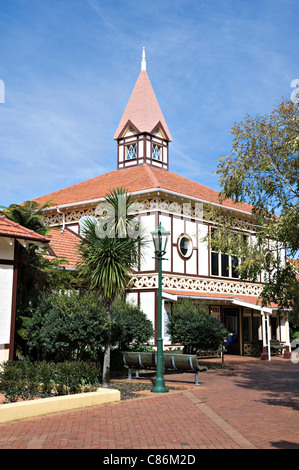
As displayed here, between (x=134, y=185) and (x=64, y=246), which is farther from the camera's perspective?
(x=134, y=185)

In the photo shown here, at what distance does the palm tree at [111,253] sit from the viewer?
40.3ft

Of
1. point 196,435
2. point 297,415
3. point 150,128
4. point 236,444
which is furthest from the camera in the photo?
point 150,128

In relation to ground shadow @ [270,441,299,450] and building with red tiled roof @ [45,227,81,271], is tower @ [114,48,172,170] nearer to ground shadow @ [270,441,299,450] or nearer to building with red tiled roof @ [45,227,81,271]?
building with red tiled roof @ [45,227,81,271]

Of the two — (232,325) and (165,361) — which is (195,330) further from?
(232,325)

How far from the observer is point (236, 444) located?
7.03 metres

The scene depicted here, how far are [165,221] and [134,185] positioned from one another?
103 inches

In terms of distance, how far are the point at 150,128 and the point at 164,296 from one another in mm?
11479

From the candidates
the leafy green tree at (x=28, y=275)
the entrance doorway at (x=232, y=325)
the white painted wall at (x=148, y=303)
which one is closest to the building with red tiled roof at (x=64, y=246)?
the leafy green tree at (x=28, y=275)

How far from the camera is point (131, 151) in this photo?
93.6ft

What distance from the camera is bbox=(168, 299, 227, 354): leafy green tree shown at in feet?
59.4

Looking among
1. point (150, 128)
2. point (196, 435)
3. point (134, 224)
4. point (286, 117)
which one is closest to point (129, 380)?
point (134, 224)

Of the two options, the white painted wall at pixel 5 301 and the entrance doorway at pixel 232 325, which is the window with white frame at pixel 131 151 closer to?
the entrance doorway at pixel 232 325

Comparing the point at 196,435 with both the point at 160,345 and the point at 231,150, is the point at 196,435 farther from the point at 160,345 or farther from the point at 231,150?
the point at 231,150

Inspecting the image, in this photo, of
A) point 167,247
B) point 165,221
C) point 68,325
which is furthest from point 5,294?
point 165,221
